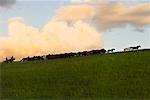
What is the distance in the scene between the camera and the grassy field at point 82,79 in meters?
53.2

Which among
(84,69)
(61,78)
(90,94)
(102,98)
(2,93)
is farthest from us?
(84,69)

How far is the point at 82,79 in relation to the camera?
60.4 metres

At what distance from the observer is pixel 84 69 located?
66062 millimetres

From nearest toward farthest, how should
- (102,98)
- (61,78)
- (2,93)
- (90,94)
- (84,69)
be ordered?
(102,98)
(90,94)
(2,93)
(61,78)
(84,69)

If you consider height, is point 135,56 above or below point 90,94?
above

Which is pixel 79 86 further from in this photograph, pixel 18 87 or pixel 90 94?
pixel 18 87

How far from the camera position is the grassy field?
53.2 metres

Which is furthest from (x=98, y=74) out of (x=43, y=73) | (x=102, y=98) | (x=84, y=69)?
(x=102, y=98)

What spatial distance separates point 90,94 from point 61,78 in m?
9.67

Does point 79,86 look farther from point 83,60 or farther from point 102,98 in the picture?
point 83,60

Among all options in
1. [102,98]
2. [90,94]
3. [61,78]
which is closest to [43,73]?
[61,78]

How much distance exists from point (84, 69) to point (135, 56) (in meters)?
10.4

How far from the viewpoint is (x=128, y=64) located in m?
66.4

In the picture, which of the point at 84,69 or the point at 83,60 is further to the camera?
the point at 83,60
